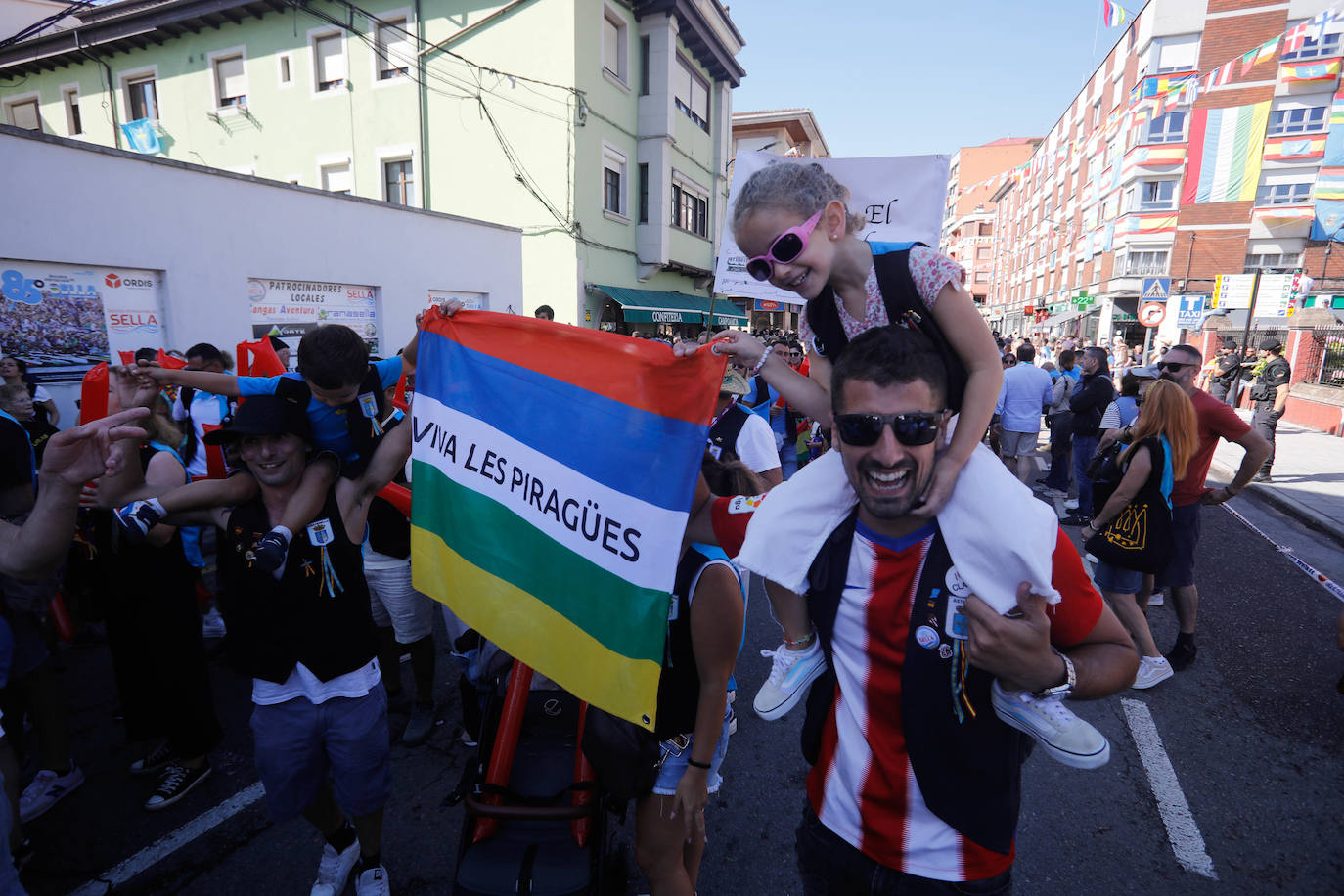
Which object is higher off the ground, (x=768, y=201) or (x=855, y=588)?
(x=768, y=201)

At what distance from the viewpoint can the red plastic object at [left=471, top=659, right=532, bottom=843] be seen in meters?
2.17

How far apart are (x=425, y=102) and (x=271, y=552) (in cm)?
1825

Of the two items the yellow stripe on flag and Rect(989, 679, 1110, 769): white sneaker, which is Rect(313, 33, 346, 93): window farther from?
Rect(989, 679, 1110, 769): white sneaker

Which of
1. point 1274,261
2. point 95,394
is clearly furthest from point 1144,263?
point 95,394

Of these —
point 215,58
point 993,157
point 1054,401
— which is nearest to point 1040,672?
point 1054,401

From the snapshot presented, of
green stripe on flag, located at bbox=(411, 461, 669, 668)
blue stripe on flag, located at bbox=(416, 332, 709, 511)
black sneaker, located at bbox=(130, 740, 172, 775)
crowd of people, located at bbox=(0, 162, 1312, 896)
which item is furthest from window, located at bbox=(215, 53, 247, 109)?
green stripe on flag, located at bbox=(411, 461, 669, 668)

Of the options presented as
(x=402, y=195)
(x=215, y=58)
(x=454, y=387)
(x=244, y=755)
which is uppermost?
(x=215, y=58)

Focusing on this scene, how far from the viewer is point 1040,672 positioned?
4.40ft

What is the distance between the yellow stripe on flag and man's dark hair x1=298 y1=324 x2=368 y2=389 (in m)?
0.72

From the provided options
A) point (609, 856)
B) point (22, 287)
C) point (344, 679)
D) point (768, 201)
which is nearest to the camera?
point (768, 201)

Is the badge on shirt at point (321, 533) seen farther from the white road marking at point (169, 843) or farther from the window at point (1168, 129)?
the window at point (1168, 129)

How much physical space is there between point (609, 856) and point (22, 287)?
9.31 metres

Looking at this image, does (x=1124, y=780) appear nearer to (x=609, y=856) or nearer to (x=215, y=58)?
(x=609, y=856)

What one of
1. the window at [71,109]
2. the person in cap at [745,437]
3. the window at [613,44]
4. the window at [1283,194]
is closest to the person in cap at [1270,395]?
the person in cap at [745,437]
